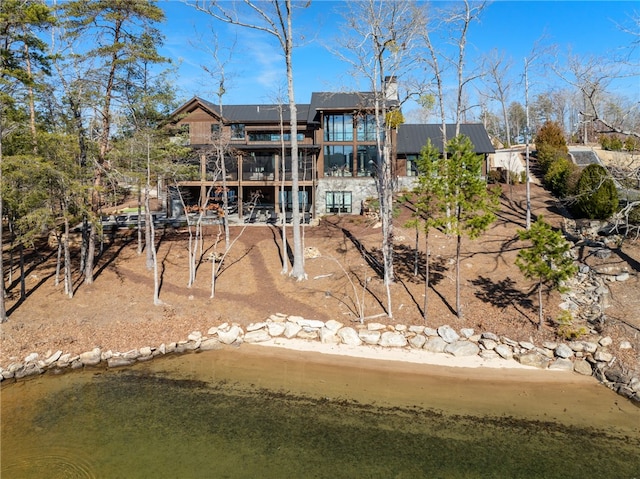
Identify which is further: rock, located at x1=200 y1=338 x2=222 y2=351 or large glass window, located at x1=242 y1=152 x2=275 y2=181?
large glass window, located at x1=242 y1=152 x2=275 y2=181

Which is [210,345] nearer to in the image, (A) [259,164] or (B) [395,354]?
(B) [395,354]

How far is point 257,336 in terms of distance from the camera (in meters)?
15.1

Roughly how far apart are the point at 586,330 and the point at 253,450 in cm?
1158

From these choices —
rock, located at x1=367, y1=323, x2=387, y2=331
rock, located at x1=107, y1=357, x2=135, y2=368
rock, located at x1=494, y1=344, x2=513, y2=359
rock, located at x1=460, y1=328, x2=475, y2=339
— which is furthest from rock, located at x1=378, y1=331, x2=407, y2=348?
rock, located at x1=107, y1=357, x2=135, y2=368

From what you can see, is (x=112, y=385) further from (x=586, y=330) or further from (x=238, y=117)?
(x=238, y=117)

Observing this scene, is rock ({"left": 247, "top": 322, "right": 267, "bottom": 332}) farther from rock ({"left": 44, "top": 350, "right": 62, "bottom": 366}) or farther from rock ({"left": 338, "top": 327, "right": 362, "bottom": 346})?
rock ({"left": 44, "top": 350, "right": 62, "bottom": 366})

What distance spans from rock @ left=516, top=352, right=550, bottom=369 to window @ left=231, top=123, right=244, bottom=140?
82.0 ft

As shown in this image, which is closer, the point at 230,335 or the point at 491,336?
the point at 491,336

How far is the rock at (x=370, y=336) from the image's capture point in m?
14.5

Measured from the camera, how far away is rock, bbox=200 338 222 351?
48.1ft

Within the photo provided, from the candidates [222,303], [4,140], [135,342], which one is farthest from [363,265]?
[4,140]

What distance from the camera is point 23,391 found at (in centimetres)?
1177

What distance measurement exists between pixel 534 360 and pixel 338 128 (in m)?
21.9

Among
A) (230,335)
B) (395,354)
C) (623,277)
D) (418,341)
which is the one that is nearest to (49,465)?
(230,335)
